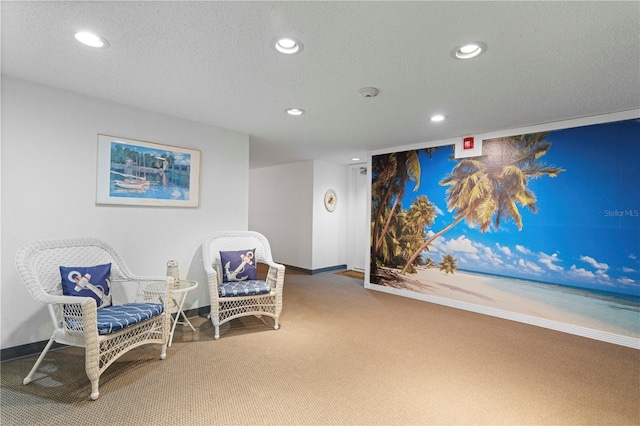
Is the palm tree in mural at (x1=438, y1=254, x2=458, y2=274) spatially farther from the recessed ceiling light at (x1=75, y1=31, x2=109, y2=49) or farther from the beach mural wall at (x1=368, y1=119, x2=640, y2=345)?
the recessed ceiling light at (x1=75, y1=31, x2=109, y2=49)

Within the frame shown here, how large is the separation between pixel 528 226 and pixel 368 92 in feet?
8.56

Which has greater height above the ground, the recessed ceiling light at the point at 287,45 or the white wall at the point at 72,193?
the recessed ceiling light at the point at 287,45

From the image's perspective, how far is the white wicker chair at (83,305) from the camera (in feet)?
6.55

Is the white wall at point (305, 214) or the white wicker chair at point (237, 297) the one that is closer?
the white wicker chair at point (237, 297)

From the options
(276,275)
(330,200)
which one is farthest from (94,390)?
(330,200)

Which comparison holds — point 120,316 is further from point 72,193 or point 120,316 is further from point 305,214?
point 305,214

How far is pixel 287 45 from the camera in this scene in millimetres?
1993

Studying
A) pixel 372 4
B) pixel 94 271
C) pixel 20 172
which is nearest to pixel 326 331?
pixel 94 271

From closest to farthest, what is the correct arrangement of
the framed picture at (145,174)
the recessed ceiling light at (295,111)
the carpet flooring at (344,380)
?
the carpet flooring at (344,380) → the framed picture at (145,174) → the recessed ceiling light at (295,111)

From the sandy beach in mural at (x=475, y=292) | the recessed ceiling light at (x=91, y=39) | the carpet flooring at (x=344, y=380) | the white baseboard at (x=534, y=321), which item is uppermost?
the recessed ceiling light at (x=91, y=39)

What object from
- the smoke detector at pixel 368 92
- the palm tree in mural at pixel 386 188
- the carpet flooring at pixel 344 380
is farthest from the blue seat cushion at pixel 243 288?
the palm tree in mural at pixel 386 188

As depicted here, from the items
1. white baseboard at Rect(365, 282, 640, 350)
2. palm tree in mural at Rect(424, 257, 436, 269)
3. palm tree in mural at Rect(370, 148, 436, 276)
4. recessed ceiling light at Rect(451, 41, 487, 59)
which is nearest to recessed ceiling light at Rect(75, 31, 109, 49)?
recessed ceiling light at Rect(451, 41, 487, 59)

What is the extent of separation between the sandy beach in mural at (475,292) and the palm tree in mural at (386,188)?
461 mm

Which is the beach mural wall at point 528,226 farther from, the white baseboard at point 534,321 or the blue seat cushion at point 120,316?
the blue seat cushion at point 120,316
